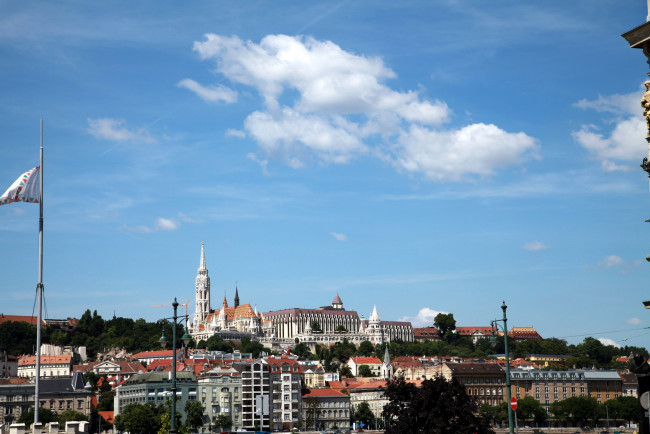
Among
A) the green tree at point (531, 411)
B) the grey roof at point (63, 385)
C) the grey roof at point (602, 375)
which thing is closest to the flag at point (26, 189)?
the green tree at point (531, 411)

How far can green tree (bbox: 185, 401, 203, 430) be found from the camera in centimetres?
13500

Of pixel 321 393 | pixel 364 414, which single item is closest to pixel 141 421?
pixel 321 393

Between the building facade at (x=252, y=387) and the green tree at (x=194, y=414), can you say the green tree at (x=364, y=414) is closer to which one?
the building facade at (x=252, y=387)

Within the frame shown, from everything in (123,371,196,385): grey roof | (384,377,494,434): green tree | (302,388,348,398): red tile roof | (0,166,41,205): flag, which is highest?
(0,166,41,205): flag

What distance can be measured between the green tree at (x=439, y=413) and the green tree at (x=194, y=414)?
8618cm

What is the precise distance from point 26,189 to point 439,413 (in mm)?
25726

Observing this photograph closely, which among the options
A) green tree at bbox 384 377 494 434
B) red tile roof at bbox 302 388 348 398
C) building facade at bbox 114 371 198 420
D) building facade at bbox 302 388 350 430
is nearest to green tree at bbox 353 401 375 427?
building facade at bbox 302 388 350 430

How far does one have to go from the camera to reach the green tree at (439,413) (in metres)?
50.7

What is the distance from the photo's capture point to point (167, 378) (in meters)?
152

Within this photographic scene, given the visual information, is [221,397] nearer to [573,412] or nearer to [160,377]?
[160,377]

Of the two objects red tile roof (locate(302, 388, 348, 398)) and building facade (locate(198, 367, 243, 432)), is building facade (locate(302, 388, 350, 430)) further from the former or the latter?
building facade (locate(198, 367, 243, 432))

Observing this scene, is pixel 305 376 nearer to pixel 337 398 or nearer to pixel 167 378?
pixel 337 398

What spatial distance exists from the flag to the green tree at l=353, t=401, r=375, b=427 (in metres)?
123

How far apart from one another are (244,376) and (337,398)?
2163 cm
